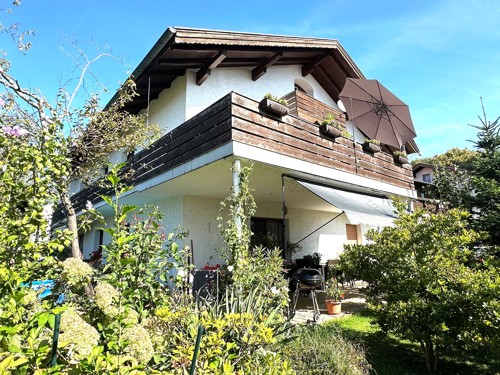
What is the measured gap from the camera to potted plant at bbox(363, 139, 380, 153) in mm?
12602

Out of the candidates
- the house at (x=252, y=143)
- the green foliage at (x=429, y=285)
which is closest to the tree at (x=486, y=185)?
the house at (x=252, y=143)

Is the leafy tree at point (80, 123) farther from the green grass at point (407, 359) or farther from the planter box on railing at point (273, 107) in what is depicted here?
the green grass at point (407, 359)

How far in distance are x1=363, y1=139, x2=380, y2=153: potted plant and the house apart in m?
0.30

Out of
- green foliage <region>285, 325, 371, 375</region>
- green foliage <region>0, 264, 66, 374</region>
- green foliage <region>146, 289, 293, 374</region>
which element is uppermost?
green foliage <region>0, 264, 66, 374</region>

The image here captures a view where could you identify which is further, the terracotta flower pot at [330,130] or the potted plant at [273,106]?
the terracotta flower pot at [330,130]

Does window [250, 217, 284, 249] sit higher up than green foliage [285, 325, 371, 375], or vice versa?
window [250, 217, 284, 249]

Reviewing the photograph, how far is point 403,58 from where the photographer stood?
37.0ft

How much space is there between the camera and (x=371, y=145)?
41.5ft

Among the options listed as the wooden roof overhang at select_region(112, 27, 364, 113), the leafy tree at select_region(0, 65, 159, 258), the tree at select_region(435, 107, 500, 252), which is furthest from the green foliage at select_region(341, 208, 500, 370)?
the tree at select_region(435, 107, 500, 252)

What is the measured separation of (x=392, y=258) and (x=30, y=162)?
560 centimetres

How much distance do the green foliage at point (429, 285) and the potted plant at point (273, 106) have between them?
431cm

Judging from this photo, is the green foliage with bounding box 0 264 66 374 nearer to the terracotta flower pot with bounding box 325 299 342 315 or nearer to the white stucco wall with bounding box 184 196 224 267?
the terracotta flower pot with bounding box 325 299 342 315

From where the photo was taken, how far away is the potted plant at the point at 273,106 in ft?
27.6

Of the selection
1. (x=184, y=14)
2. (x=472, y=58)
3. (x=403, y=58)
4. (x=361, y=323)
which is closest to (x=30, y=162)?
(x=361, y=323)
